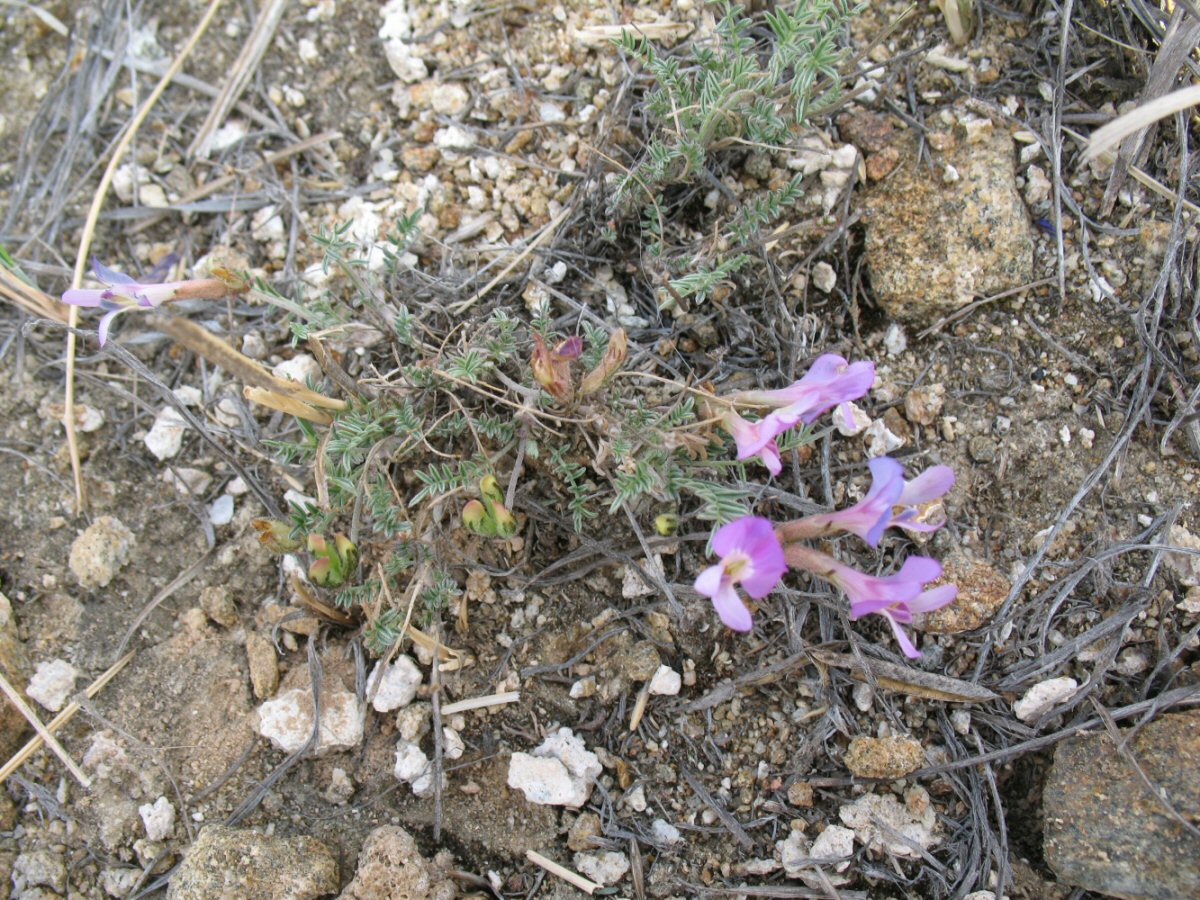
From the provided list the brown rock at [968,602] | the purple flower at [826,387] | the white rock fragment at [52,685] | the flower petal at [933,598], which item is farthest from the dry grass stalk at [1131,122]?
the white rock fragment at [52,685]

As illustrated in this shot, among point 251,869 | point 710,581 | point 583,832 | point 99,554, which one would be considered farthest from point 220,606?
point 710,581

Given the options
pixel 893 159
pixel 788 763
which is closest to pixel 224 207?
pixel 893 159

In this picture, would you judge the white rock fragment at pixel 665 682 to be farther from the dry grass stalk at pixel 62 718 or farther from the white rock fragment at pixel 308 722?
the dry grass stalk at pixel 62 718

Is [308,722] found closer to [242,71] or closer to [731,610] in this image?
[731,610]

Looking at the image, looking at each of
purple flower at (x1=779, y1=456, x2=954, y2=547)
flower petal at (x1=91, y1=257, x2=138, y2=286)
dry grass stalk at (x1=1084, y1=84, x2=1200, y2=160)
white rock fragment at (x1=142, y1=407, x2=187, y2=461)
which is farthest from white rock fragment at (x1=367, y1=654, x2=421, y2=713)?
dry grass stalk at (x1=1084, y1=84, x2=1200, y2=160)

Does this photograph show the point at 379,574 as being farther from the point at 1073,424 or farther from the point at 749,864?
the point at 1073,424
